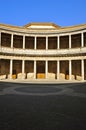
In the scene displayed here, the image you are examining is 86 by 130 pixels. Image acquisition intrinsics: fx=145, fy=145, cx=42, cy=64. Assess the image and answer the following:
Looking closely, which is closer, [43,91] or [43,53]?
[43,91]

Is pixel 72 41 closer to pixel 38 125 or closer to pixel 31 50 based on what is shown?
pixel 31 50

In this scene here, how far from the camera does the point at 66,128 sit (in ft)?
14.4

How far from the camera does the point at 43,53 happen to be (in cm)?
3172


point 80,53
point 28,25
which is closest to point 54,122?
point 80,53

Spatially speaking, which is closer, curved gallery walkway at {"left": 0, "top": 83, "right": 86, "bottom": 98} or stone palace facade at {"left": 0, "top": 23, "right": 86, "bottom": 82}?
curved gallery walkway at {"left": 0, "top": 83, "right": 86, "bottom": 98}

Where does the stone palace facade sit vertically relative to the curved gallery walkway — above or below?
above

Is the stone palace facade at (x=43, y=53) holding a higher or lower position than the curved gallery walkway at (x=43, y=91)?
higher

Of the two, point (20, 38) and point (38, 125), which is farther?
point (20, 38)

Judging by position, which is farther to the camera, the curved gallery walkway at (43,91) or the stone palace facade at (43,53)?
the stone palace facade at (43,53)

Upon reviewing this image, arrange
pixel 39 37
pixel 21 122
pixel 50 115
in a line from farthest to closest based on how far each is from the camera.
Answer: pixel 39 37 → pixel 50 115 → pixel 21 122

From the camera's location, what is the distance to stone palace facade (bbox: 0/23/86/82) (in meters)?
29.2

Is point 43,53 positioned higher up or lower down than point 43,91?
higher up

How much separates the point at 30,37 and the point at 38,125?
30002 millimetres

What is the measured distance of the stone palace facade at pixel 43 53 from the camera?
2925 centimetres
